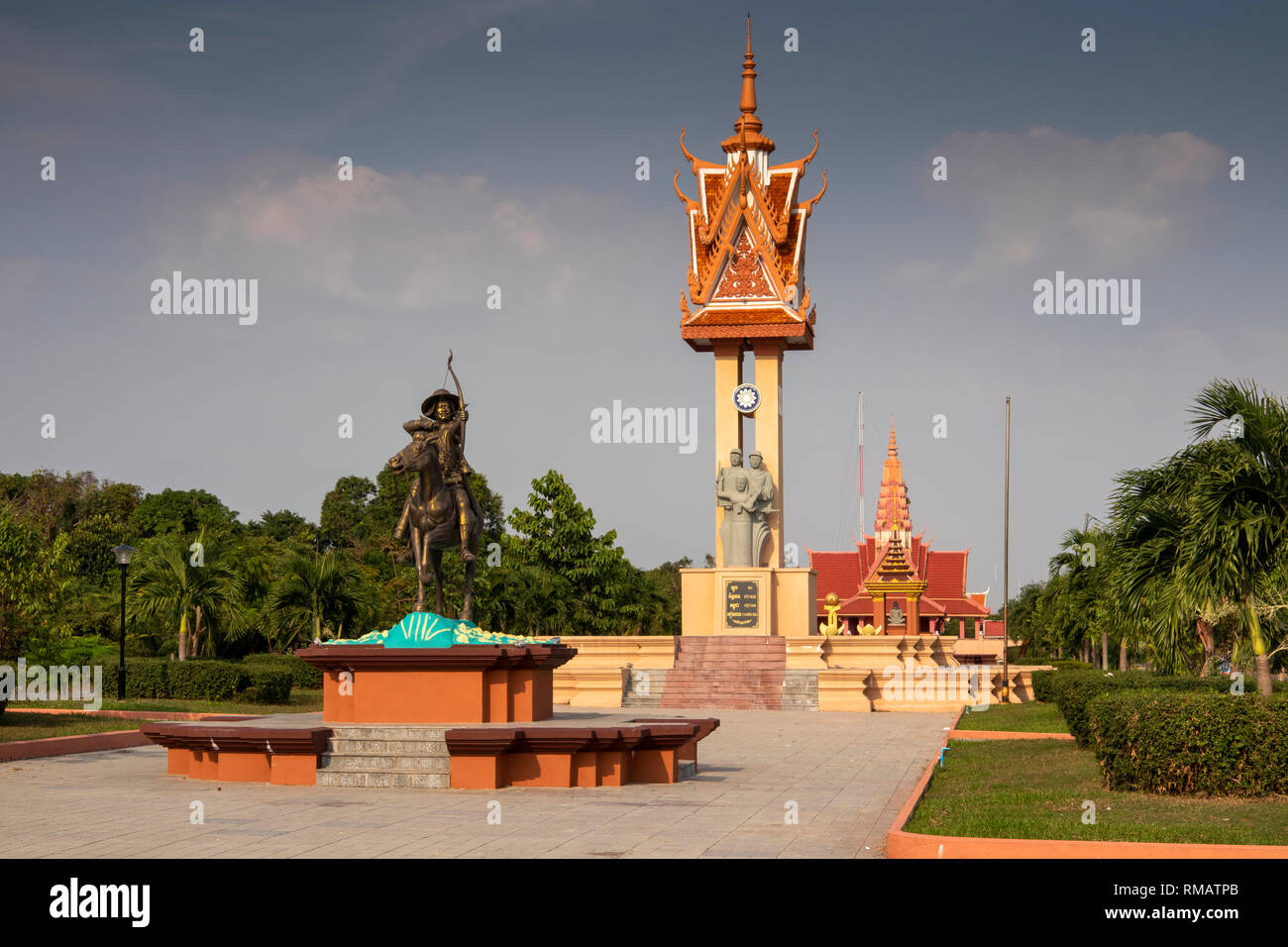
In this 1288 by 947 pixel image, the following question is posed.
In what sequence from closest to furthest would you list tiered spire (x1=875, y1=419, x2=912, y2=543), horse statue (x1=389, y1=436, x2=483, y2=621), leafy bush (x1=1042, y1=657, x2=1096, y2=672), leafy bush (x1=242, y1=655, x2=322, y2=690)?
horse statue (x1=389, y1=436, x2=483, y2=621), leafy bush (x1=1042, y1=657, x2=1096, y2=672), leafy bush (x1=242, y1=655, x2=322, y2=690), tiered spire (x1=875, y1=419, x2=912, y2=543)

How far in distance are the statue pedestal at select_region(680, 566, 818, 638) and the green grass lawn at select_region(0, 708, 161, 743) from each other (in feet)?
54.3

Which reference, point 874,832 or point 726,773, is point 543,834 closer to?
point 874,832

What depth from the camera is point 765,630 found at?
34.6 m

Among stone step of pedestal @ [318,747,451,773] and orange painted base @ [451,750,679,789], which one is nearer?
orange painted base @ [451,750,679,789]

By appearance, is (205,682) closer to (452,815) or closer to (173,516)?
(452,815)

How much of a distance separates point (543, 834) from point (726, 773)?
540 centimetres

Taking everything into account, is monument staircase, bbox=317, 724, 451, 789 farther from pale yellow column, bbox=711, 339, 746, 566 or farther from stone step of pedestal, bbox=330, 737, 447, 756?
pale yellow column, bbox=711, 339, 746, 566

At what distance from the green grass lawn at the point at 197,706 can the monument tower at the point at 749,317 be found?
1239 centimetres

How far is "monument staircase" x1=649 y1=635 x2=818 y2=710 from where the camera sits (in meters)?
30.8

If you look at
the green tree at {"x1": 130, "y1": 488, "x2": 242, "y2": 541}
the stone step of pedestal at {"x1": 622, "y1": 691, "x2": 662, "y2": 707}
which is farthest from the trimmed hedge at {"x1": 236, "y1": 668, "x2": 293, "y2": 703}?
the green tree at {"x1": 130, "y1": 488, "x2": 242, "y2": 541}

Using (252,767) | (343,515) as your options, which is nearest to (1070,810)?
(252,767)

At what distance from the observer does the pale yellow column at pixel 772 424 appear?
36688mm

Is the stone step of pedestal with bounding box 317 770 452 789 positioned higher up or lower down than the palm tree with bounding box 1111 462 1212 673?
lower down
